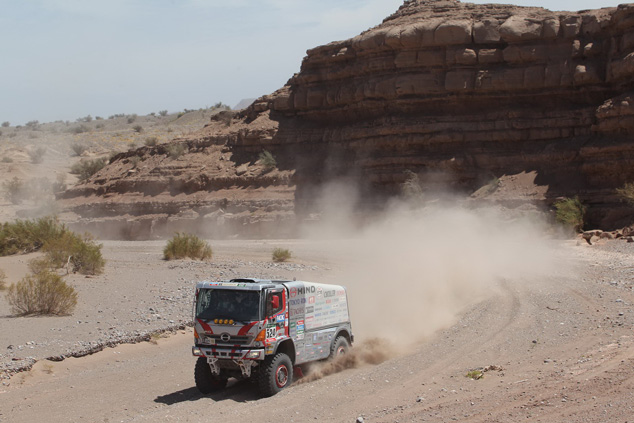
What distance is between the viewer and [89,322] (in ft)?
58.4

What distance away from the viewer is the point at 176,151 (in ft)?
172

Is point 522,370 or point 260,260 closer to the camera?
point 522,370

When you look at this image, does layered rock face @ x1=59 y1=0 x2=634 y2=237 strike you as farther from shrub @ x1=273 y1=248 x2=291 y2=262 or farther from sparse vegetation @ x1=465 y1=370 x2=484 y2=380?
sparse vegetation @ x1=465 y1=370 x2=484 y2=380

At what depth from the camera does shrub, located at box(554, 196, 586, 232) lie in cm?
3114

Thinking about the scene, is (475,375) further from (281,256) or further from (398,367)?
(281,256)

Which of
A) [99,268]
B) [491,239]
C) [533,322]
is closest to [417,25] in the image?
[491,239]

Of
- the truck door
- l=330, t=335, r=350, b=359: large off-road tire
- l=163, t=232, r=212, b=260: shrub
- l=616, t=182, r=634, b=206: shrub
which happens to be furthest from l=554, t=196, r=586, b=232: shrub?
the truck door

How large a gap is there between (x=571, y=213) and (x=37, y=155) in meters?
61.7

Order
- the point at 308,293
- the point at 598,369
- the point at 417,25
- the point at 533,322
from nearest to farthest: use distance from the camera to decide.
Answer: the point at 598,369 → the point at 308,293 → the point at 533,322 → the point at 417,25

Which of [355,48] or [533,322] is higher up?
[355,48]

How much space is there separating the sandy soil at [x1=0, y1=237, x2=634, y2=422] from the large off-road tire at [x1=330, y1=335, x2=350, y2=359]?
1.79 feet

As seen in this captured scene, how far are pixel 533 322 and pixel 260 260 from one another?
18.2 meters

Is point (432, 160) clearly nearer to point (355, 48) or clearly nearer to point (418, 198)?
point (418, 198)

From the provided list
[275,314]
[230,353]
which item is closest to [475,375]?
[275,314]
